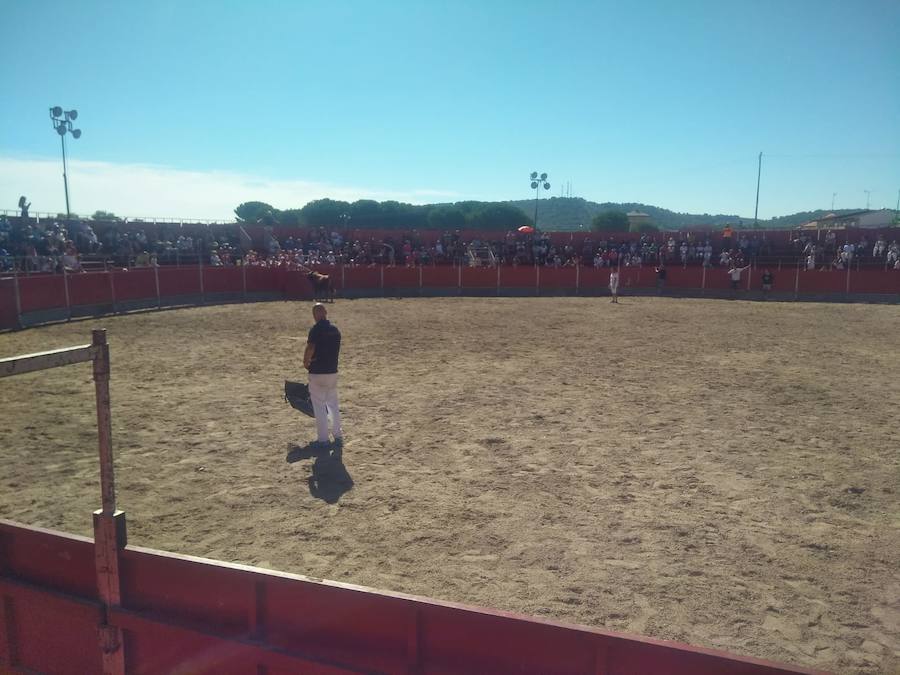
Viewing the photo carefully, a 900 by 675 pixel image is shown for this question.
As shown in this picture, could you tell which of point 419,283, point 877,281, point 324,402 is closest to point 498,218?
point 419,283

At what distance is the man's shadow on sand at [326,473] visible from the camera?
6.46 metres

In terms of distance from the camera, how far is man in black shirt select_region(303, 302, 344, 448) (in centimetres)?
762

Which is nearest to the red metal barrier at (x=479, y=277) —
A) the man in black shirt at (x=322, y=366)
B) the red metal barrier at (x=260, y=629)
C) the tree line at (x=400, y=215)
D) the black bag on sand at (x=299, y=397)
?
the black bag on sand at (x=299, y=397)

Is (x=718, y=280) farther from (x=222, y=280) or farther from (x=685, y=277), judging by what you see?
(x=222, y=280)

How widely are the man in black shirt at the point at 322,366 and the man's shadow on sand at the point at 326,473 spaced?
213 mm

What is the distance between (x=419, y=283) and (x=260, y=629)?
1136 inches

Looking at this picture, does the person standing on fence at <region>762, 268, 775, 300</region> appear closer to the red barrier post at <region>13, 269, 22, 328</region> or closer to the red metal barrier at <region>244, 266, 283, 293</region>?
the red metal barrier at <region>244, 266, 283, 293</region>

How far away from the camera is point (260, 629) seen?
2744mm

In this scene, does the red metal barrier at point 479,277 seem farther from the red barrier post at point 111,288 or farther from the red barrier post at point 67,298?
the red barrier post at point 67,298

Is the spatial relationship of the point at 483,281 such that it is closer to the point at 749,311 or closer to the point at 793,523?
the point at 749,311

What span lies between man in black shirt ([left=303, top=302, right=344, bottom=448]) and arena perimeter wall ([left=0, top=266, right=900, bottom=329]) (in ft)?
50.6

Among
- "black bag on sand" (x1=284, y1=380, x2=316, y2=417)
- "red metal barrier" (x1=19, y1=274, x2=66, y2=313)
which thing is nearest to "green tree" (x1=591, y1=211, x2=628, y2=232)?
"red metal barrier" (x1=19, y1=274, x2=66, y2=313)

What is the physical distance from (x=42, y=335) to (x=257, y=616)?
53.9 ft

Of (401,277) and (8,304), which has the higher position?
(401,277)
